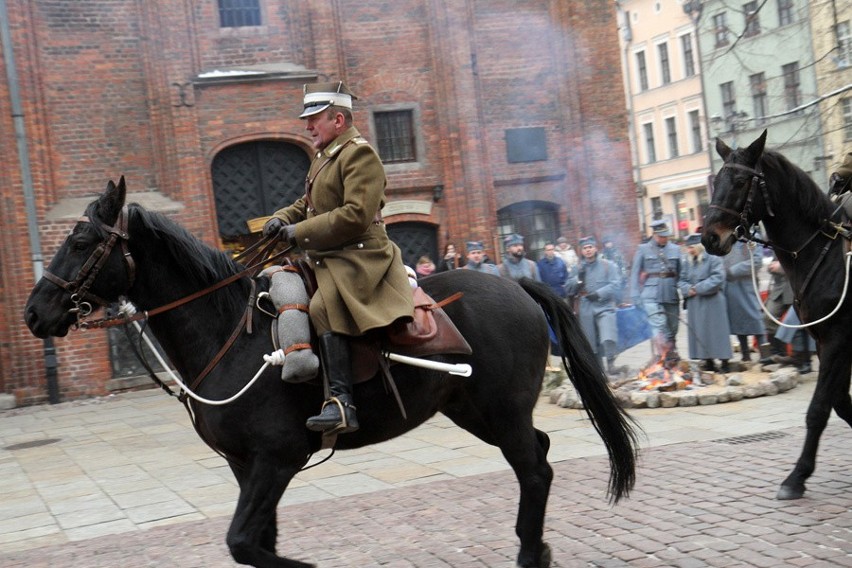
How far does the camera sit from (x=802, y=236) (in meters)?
7.00

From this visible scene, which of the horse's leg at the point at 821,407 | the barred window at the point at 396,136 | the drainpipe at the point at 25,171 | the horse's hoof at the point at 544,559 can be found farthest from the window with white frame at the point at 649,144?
the horse's hoof at the point at 544,559

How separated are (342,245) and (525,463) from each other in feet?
5.51

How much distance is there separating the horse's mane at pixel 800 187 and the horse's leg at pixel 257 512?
424 cm

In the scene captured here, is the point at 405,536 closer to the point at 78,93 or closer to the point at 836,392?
the point at 836,392

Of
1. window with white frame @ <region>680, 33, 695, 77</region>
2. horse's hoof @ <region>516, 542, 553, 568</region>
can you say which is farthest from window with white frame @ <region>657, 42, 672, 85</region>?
horse's hoof @ <region>516, 542, 553, 568</region>

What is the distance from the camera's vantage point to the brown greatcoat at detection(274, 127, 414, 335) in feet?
16.4

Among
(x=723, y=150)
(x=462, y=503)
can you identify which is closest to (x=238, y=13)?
(x=723, y=150)

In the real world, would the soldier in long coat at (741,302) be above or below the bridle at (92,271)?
below

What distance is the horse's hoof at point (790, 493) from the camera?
6.35 meters

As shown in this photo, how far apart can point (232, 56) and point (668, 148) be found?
138 feet

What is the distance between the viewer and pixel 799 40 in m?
41.1

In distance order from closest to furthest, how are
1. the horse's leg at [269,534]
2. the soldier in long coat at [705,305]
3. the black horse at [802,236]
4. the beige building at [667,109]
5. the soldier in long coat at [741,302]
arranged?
the horse's leg at [269,534]
the black horse at [802,236]
the soldier in long coat at [705,305]
the soldier in long coat at [741,302]
the beige building at [667,109]

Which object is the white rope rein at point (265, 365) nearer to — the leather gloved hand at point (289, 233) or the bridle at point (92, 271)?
the bridle at point (92, 271)

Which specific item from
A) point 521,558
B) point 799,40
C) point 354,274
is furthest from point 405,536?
point 799,40
